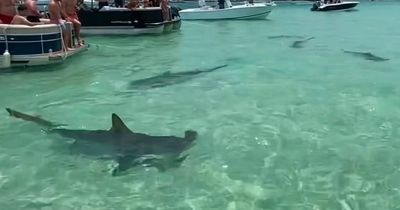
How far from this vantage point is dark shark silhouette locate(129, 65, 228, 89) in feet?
40.7

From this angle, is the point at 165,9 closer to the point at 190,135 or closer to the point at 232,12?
the point at 232,12

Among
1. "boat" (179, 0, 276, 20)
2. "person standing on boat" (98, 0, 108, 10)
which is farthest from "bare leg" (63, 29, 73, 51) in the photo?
"boat" (179, 0, 276, 20)

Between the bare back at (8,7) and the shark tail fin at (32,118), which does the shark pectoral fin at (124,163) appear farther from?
the bare back at (8,7)

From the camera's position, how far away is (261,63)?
16.6m

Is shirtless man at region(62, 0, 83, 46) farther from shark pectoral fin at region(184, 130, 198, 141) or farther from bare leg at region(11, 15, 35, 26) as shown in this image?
shark pectoral fin at region(184, 130, 198, 141)

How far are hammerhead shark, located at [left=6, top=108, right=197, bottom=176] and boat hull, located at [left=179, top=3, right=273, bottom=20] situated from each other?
31.8m

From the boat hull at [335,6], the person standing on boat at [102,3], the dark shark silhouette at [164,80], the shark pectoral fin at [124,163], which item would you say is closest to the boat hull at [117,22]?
the person standing on boat at [102,3]

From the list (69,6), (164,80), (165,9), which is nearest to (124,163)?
(164,80)

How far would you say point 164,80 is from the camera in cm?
1305

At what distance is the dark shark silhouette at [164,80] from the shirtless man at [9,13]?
375 centimetres

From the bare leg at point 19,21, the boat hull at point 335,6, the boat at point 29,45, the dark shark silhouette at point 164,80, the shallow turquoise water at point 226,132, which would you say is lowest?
the shallow turquoise water at point 226,132

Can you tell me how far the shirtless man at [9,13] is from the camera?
46.4ft

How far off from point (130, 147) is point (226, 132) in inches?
80.6

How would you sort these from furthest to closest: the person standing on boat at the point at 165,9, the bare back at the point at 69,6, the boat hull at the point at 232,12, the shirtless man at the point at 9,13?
1. the boat hull at the point at 232,12
2. the person standing on boat at the point at 165,9
3. the bare back at the point at 69,6
4. the shirtless man at the point at 9,13
